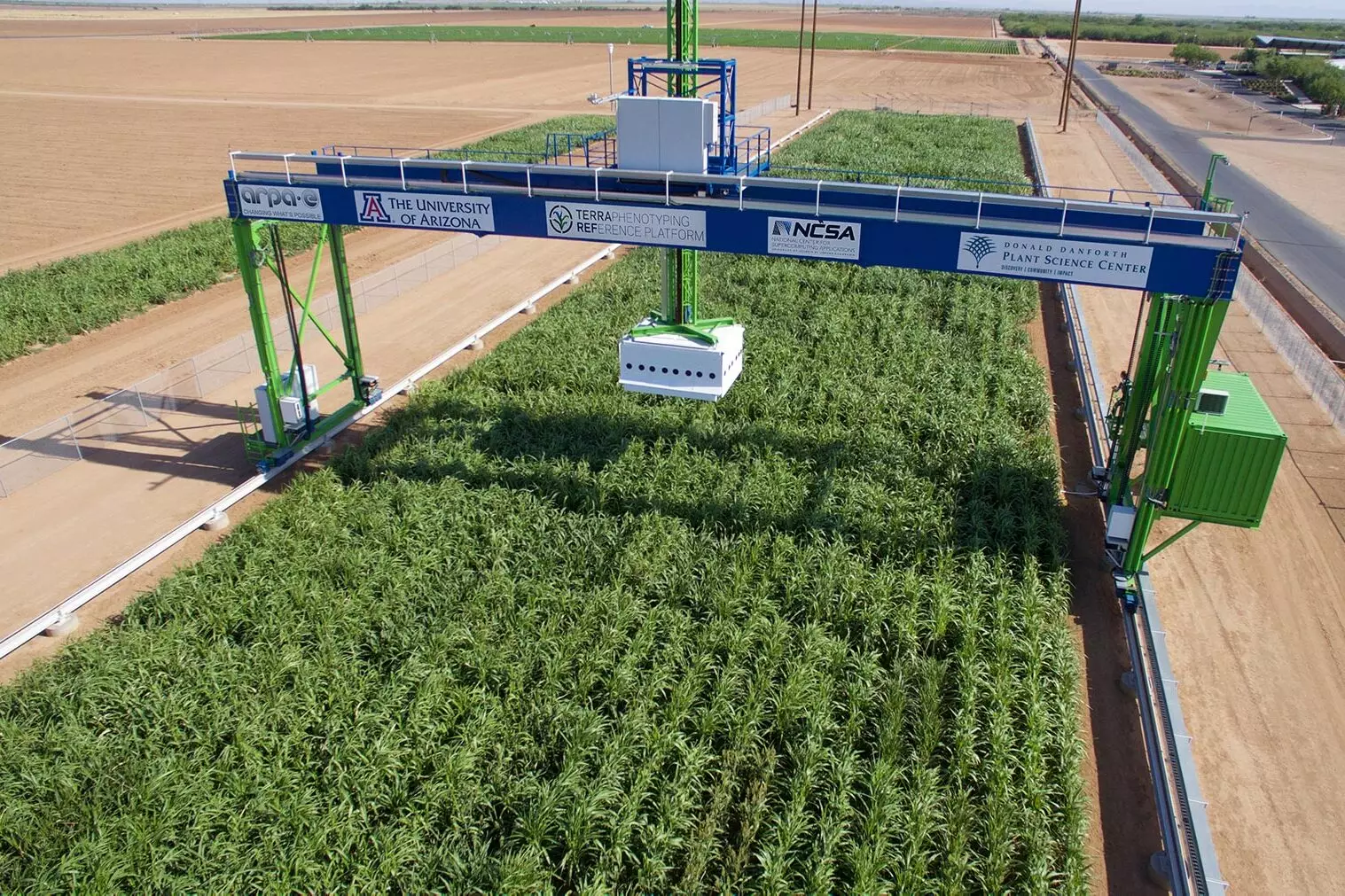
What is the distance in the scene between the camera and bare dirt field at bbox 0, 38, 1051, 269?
40438 mm

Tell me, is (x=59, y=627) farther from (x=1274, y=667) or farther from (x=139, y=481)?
(x=1274, y=667)

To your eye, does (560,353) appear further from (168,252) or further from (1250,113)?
(1250,113)

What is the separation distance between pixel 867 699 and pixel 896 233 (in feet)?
23.8

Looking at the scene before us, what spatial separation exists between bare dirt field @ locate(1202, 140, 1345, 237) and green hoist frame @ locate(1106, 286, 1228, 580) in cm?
2983

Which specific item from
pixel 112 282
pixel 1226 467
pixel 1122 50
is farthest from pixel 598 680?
pixel 1122 50

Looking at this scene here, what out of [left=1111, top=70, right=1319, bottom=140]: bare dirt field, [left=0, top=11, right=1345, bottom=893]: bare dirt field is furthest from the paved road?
[left=1111, top=70, right=1319, bottom=140]: bare dirt field

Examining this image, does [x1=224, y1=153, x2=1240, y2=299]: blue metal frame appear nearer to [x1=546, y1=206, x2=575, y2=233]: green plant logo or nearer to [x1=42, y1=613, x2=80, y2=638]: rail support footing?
[x1=546, y1=206, x2=575, y2=233]: green plant logo

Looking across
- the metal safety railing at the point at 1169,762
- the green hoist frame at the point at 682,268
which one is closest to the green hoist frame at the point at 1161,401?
the metal safety railing at the point at 1169,762

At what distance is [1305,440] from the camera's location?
763 inches

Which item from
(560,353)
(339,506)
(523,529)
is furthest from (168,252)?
(523,529)

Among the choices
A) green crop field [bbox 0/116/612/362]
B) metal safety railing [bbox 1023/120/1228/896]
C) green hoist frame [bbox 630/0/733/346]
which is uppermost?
green hoist frame [bbox 630/0/733/346]

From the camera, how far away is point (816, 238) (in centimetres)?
1457

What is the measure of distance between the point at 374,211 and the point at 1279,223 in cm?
3908

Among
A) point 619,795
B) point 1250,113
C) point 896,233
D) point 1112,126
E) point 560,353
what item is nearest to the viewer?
point 619,795
